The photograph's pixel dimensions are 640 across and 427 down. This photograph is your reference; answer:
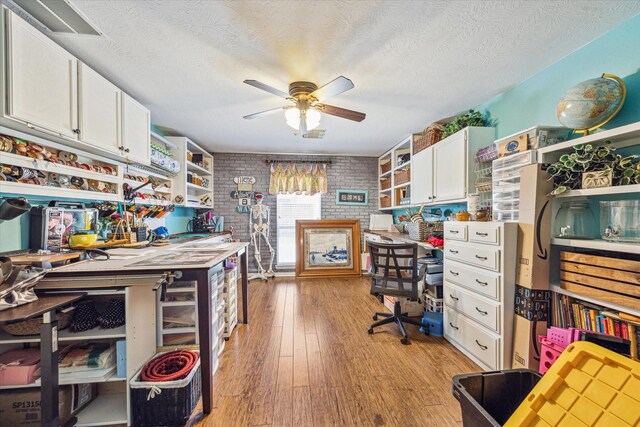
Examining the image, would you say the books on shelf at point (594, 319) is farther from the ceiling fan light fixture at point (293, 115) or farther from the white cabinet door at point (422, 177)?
the ceiling fan light fixture at point (293, 115)

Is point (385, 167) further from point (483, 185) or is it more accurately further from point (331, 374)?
point (331, 374)

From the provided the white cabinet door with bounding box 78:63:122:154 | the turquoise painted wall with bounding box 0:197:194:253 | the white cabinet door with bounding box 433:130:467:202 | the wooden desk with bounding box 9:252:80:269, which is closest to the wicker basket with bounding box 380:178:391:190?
the white cabinet door with bounding box 433:130:467:202

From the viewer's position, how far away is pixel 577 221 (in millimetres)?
1579

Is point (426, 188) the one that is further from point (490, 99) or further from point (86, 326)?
point (86, 326)

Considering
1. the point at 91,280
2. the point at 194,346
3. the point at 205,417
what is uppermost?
the point at 91,280

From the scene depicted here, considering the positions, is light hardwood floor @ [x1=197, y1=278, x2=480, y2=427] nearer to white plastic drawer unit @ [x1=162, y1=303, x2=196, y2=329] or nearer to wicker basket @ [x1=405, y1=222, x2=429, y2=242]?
white plastic drawer unit @ [x1=162, y1=303, x2=196, y2=329]

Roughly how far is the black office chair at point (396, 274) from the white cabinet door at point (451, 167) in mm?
845

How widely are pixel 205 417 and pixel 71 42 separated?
259 centimetres

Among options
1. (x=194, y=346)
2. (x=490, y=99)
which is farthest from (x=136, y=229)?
(x=490, y=99)

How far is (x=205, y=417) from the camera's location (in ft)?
4.73

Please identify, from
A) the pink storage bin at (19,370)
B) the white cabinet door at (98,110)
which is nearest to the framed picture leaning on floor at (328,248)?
the white cabinet door at (98,110)

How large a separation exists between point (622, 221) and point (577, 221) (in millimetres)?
255

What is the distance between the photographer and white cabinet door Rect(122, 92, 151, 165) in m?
2.13

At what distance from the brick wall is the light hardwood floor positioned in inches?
86.9
